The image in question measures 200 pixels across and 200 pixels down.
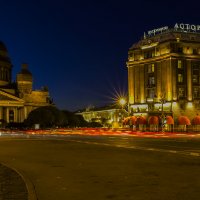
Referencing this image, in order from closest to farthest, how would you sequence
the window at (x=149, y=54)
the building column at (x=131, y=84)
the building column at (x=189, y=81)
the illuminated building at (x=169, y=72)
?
the illuminated building at (x=169, y=72) < the building column at (x=189, y=81) < the window at (x=149, y=54) < the building column at (x=131, y=84)

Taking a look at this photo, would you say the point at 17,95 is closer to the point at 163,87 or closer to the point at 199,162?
the point at 163,87

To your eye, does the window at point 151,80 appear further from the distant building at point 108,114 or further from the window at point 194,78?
the distant building at point 108,114

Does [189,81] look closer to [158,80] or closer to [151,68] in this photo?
[158,80]

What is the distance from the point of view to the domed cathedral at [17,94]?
469 feet

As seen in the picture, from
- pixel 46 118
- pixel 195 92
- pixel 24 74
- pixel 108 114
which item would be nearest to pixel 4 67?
pixel 24 74

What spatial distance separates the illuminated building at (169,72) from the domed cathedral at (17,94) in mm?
39503

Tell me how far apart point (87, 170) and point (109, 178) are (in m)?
3.10

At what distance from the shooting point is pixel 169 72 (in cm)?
11219

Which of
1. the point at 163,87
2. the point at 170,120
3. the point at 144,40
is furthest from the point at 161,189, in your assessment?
the point at 144,40

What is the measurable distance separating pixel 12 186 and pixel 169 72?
98.4 meters

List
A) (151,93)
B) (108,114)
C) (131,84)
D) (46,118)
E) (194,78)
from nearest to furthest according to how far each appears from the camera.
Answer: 1. (194,78)
2. (46,118)
3. (151,93)
4. (131,84)
5. (108,114)

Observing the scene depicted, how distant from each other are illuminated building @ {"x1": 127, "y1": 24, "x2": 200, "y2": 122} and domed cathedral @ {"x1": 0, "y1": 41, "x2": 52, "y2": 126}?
130ft

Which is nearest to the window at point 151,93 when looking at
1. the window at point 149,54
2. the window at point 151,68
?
the window at point 151,68

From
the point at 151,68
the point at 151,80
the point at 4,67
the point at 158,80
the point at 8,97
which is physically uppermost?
the point at 4,67
